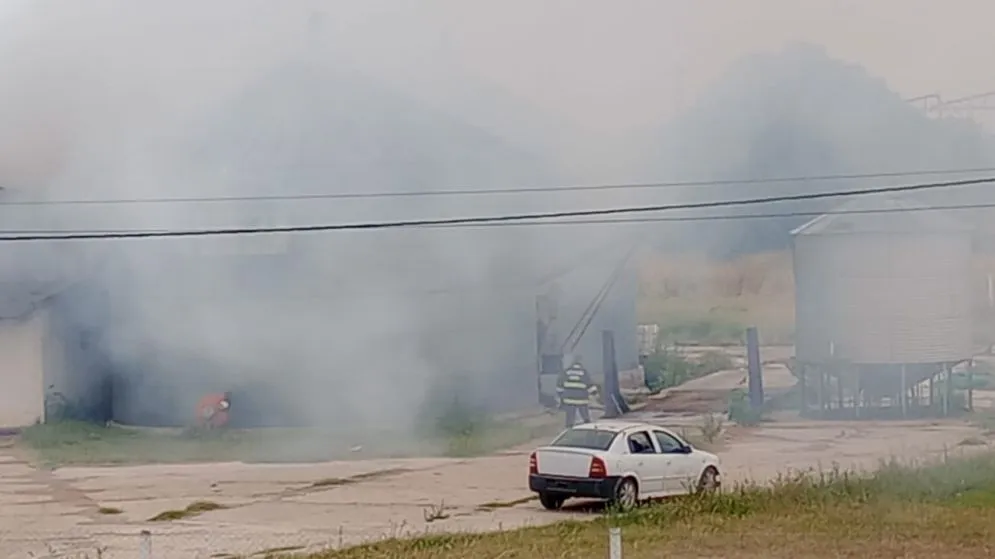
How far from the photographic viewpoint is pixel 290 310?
24.4m

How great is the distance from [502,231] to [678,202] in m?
3.34

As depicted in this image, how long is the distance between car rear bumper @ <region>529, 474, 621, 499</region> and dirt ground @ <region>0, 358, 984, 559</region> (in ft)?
0.99

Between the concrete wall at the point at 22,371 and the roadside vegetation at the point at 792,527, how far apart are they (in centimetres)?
1645

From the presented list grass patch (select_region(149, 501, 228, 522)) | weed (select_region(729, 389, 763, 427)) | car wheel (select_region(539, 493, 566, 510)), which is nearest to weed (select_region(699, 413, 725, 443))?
weed (select_region(729, 389, 763, 427))

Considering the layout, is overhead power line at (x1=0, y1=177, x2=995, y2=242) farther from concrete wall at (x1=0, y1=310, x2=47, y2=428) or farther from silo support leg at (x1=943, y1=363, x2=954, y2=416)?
silo support leg at (x1=943, y1=363, x2=954, y2=416)

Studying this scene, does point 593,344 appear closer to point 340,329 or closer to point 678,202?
point 678,202

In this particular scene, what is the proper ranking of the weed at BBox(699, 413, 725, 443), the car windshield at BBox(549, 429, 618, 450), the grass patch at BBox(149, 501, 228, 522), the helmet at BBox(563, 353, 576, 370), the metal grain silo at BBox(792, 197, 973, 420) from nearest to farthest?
the car windshield at BBox(549, 429, 618, 450) < the grass patch at BBox(149, 501, 228, 522) < the weed at BBox(699, 413, 725, 443) < the metal grain silo at BBox(792, 197, 973, 420) < the helmet at BBox(563, 353, 576, 370)

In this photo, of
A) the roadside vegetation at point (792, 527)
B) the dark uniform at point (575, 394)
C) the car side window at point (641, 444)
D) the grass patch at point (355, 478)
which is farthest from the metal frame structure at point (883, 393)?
the car side window at point (641, 444)

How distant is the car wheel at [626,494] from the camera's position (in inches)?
614

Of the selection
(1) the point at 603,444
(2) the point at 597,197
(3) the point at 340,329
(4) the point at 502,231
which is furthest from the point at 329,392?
(1) the point at 603,444

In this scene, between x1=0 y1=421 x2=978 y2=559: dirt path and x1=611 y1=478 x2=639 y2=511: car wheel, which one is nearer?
x1=0 y1=421 x2=978 y2=559: dirt path

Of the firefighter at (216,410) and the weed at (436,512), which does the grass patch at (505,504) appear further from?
the firefighter at (216,410)

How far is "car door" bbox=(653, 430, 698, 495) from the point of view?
54.0 ft

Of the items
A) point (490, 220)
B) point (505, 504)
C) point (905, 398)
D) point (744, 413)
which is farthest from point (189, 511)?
point (905, 398)
